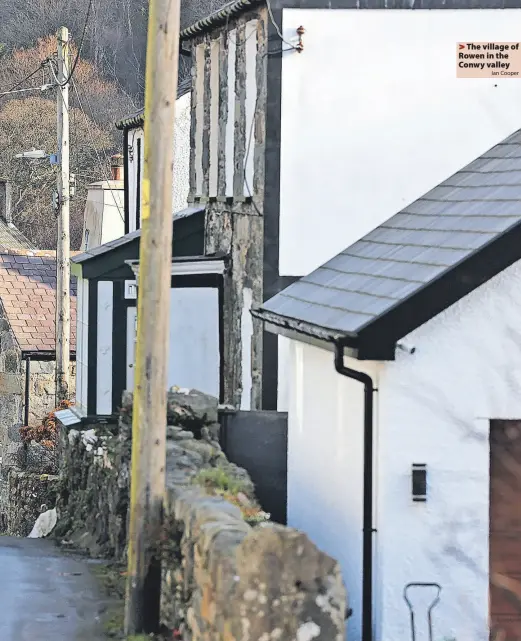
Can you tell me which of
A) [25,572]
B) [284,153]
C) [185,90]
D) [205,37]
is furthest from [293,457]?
[185,90]

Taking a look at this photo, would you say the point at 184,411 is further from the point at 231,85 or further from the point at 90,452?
the point at 231,85

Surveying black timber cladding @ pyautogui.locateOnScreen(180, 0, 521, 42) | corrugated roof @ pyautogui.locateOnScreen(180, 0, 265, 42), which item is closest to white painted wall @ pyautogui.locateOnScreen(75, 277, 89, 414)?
corrugated roof @ pyautogui.locateOnScreen(180, 0, 265, 42)

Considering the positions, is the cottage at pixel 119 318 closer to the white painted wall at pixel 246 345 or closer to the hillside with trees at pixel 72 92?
the white painted wall at pixel 246 345

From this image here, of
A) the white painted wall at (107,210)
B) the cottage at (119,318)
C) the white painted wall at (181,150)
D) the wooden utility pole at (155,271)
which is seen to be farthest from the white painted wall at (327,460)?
the white painted wall at (107,210)

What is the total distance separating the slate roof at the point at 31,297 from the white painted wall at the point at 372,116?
11.4 m

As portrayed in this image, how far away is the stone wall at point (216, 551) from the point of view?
250 inches

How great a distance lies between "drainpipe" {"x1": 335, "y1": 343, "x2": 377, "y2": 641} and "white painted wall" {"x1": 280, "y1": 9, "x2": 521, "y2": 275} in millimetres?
5617

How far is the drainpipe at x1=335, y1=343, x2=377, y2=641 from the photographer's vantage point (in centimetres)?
882

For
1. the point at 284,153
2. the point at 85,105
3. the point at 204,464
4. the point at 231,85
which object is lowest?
the point at 204,464

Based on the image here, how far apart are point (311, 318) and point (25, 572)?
422 cm

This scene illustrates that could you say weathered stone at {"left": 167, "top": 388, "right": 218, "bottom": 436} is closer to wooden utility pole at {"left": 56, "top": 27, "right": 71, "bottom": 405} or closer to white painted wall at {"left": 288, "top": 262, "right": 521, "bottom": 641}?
white painted wall at {"left": 288, "top": 262, "right": 521, "bottom": 641}

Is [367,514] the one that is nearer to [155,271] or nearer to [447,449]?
[447,449]

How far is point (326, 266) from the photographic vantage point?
38.9 ft

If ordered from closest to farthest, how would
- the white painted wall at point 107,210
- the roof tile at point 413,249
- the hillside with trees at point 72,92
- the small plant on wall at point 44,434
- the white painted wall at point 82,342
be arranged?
the roof tile at point 413,249
the white painted wall at point 82,342
the small plant on wall at point 44,434
the white painted wall at point 107,210
the hillside with trees at point 72,92
